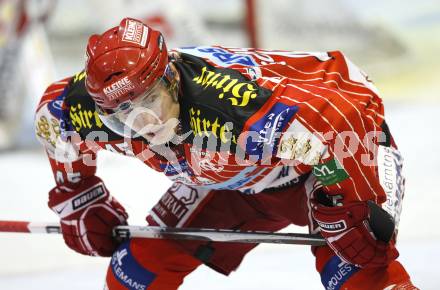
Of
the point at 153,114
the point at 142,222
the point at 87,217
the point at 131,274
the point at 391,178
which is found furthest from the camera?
the point at 142,222

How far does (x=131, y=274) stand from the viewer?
97.3 inches

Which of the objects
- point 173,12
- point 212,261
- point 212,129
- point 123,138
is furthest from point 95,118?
point 173,12

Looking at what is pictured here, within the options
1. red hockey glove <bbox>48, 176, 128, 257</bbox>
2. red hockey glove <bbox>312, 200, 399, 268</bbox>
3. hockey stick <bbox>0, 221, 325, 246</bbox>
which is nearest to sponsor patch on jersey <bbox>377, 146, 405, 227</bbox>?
red hockey glove <bbox>312, 200, 399, 268</bbox>

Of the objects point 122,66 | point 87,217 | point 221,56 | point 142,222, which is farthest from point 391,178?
point 142,222

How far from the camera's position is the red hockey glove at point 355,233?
2109 mm

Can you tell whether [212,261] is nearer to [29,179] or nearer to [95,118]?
[95,118]

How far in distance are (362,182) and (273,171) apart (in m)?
Answer: 0.34

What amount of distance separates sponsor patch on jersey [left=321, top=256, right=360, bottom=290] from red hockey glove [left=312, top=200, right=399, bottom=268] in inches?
2.4

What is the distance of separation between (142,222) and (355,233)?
5.90 feet

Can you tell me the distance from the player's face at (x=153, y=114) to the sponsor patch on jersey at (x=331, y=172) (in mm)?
383

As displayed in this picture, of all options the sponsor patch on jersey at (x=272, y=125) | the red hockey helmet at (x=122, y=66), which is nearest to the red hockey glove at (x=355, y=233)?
the sponsor patch on jersey at (x=272, y=125)

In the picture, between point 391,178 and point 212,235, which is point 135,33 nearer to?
point 212,235

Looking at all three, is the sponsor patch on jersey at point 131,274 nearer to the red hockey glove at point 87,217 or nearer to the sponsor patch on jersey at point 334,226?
the red hockey glove at point 87,217

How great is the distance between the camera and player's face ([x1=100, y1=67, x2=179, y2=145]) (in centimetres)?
217
